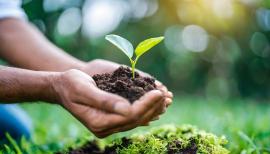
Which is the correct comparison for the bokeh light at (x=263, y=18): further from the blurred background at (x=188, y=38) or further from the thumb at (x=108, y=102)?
the thumb at (x=108, y=102)

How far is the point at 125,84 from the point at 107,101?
6.6 inches

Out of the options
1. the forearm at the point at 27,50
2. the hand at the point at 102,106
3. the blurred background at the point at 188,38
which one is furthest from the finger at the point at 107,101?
the blurred background at the point at 188,38

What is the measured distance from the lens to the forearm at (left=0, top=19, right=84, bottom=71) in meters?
2.44

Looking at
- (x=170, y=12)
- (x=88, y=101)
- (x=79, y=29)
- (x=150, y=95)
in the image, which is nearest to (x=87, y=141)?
(x=88, y=101)

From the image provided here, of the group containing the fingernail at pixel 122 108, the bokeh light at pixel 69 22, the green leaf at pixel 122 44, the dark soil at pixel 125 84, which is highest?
the bokeh light at pixel 69 22

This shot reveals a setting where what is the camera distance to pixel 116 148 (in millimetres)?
A: 1728

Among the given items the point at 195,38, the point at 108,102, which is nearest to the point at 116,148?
the point at 108,102

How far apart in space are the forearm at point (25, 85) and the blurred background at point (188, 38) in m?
7.75

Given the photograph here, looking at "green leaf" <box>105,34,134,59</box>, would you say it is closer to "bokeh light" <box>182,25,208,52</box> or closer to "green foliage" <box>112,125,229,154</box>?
"green foliage" <box>112,125,229,154</box>

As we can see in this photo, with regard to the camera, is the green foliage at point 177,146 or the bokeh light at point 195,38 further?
the bokeh light at point 195,38

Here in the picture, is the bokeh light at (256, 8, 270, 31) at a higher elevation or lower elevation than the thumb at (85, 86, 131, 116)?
higher

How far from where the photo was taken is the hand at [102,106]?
129 cm

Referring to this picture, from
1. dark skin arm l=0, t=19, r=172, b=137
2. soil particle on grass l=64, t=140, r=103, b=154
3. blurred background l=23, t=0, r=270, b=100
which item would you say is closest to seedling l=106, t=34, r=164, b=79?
dark skin arm l=0, t=19, r=172, b=137

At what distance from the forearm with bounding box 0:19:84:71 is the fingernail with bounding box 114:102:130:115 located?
1.14m
